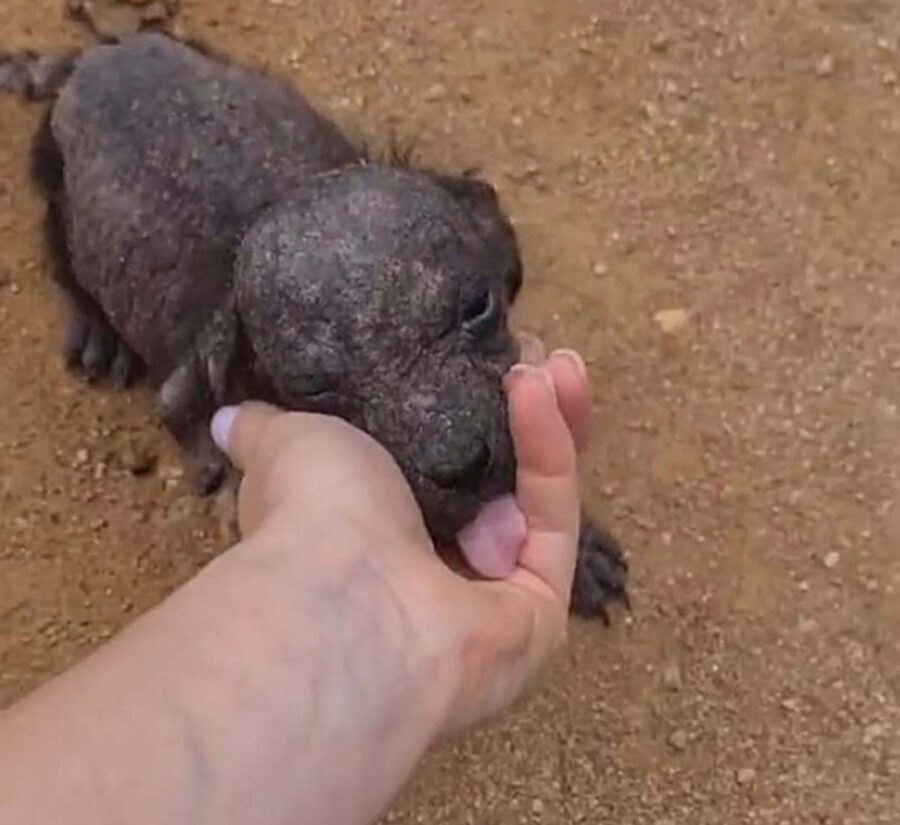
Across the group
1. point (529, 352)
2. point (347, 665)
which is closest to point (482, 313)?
point (529, 352)

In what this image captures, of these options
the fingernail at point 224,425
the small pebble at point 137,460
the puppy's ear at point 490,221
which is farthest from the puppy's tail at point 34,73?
the fingernail at point 224,425

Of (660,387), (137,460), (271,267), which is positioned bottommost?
(137,460)

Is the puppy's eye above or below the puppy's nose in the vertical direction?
above

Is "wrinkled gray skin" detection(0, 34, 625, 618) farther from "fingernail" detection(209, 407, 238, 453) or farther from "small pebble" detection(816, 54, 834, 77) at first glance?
"small pebble" detection(816, 54, 834, 77)

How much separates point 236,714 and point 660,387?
1.06 m

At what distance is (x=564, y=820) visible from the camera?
2.30 meters

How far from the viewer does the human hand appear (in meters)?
1.62

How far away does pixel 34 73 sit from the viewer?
2.56m

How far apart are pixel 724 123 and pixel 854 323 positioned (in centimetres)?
31

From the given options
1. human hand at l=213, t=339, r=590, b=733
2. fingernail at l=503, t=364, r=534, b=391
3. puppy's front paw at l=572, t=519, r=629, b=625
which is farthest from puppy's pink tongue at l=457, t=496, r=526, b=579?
puppy's front paw at l=572, t=519, r=629, b=625

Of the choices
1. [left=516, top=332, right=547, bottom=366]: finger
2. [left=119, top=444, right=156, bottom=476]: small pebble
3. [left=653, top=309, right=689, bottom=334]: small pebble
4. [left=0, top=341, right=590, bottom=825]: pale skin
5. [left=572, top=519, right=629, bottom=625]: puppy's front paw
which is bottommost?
[left=119, top=444, right=156, bottom=476]: small pebble

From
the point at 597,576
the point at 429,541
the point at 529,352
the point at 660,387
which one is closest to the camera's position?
the point at 429,541

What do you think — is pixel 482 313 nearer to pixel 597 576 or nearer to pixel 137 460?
pixel 597 576

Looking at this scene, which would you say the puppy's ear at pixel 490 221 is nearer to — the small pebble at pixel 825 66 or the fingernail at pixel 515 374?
the fingernail at pixel 515 374
